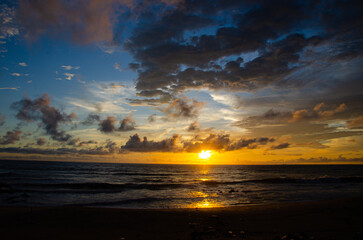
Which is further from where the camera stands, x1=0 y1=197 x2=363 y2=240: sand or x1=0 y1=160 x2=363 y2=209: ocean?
x1=0 y1=160 x2=363 y2=209: ocean

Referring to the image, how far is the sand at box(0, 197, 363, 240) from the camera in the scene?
9.13 meters

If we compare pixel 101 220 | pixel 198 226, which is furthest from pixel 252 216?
pixel 101 220

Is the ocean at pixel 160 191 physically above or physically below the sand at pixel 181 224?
below

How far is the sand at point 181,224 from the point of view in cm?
913

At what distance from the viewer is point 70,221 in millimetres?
11797

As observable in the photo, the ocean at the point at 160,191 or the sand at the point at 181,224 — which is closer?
the sand at the point at 181,224

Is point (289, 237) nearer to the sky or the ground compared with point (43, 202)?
nearer to the sky

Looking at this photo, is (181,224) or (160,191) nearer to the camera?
(181,224)

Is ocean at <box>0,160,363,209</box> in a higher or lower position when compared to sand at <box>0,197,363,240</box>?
lower

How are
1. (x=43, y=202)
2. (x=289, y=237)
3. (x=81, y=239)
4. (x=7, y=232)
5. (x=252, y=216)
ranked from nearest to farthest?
(x=289, y=237), (x=81, y=239), (x=7, y=232), (x=252, y=216), (x=43, y=202)

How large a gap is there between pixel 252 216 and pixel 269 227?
107 inches

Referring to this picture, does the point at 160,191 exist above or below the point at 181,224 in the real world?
below

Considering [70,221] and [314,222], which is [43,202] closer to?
[70,221]

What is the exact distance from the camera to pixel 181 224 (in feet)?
36.5
